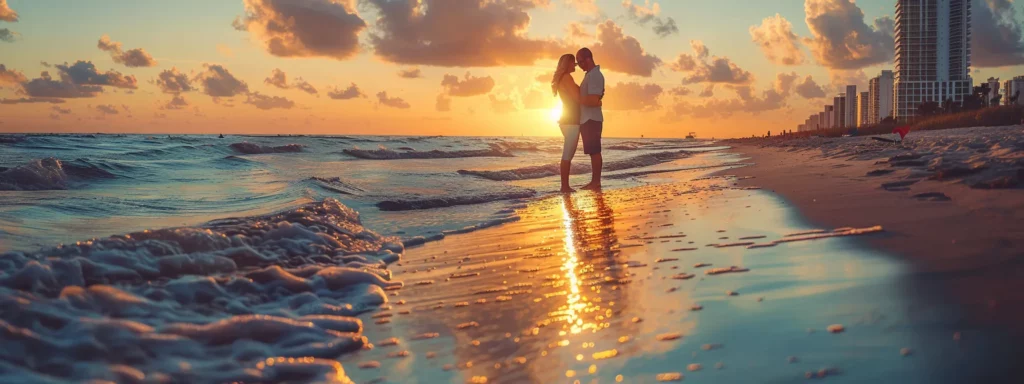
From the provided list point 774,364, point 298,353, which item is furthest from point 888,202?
point 298,353

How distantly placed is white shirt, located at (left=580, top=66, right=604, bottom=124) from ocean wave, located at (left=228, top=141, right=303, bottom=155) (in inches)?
738

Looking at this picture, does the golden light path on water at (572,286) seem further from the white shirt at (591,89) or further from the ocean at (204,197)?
the white shirt at (591,89)

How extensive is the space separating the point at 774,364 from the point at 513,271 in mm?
1961

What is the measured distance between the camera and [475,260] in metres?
4.12

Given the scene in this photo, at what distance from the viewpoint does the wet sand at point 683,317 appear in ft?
5.74

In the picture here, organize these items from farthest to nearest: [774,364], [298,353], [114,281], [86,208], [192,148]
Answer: [192,148], [86,208], [114,281], [298,353], [774,364]

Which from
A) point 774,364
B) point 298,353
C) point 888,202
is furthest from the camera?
point 888,202

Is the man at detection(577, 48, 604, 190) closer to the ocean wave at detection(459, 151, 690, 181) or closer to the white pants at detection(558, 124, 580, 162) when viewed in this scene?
the white pants at detection(558, 124, 580, 162)

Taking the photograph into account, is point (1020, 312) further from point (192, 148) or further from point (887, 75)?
point (887, 75)

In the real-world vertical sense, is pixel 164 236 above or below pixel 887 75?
below

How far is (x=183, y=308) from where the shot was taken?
9.08 feet

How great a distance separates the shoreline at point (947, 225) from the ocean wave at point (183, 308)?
2.13 m

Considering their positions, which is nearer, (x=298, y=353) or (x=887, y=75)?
(x=298, y=353)

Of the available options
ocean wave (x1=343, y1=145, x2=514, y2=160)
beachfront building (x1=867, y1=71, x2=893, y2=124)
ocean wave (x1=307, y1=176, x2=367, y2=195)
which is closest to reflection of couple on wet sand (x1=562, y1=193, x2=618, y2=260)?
ocean wave (x1=307, y1=176, x2=367, y2=195)
